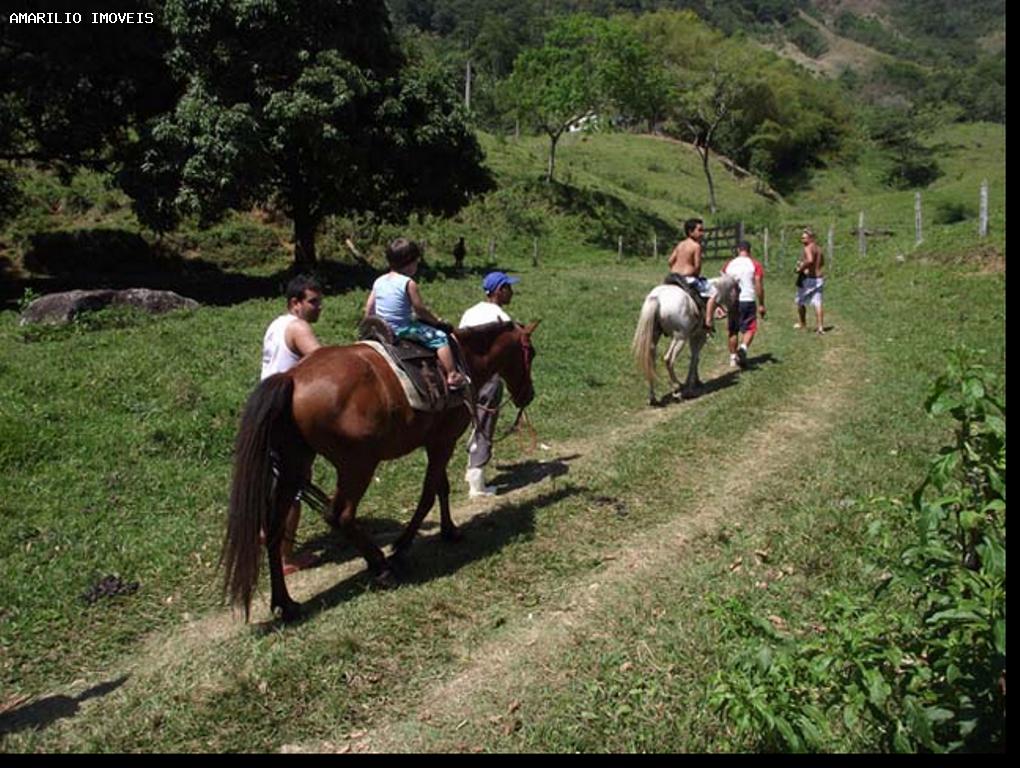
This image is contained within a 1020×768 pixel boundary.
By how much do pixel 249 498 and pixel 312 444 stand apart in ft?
2.02

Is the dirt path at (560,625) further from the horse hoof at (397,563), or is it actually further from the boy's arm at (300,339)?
the boy's arm at (300,339)

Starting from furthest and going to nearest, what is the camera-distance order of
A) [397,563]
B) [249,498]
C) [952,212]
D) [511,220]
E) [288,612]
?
[952,212] → [511,220] → [397,563] → [288,612] → [249,498]

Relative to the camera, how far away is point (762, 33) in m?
191

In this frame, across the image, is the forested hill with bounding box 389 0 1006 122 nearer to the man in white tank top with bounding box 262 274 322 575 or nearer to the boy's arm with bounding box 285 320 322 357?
the man in white tank top with bounding box 262 274 322 575

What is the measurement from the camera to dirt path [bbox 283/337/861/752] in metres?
4.36

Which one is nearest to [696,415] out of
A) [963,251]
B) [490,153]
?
[963,251]

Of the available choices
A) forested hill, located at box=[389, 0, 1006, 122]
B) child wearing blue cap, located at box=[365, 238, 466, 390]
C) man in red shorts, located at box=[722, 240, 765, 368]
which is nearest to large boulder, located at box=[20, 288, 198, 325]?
child wearing blue cap, located at box=[365, 238, 466, 390]

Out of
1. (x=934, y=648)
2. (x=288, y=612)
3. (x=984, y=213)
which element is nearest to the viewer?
(x=934, y=648)

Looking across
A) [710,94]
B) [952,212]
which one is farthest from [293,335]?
[710,94]

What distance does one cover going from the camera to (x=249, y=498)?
17.4ft

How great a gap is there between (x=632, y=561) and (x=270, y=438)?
298 cm

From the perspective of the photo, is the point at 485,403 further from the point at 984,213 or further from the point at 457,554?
the point at 984,213

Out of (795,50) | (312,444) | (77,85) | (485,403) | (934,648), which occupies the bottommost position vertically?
(934,648)

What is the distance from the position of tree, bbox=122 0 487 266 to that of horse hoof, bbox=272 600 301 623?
50.6ft
